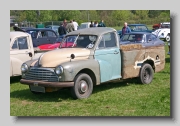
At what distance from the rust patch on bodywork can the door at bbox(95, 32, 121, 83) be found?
19 cm

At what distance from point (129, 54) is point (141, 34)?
4964 mm

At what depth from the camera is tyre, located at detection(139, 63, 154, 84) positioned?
955 centimetres

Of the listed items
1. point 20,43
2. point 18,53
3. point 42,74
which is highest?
point 20,43

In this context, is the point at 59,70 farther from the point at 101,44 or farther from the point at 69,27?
the point at 69,27

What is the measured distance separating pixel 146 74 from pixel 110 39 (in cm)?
172

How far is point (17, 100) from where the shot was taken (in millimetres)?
8078

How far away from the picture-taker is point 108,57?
8.62m

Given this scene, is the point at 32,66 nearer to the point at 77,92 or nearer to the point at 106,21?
the point at 77,92

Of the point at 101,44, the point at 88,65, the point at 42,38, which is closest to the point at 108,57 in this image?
the point at 101,44

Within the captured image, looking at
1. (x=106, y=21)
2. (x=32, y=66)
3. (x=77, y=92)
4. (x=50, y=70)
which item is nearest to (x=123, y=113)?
(x=77, y=92)

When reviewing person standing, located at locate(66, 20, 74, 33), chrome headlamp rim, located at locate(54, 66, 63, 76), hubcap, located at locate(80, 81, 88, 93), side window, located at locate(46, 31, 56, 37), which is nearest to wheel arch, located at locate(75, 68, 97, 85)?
hubcap, located at locate(80, 81, 88, 93)

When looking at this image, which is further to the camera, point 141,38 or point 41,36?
point 41,36

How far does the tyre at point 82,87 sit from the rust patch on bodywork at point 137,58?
132cm

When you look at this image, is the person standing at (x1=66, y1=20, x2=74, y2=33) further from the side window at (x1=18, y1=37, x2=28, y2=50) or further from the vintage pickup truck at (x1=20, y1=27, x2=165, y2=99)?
the vintage pickup truck at (x1=20, y1=27, x2=165, y2=99)
